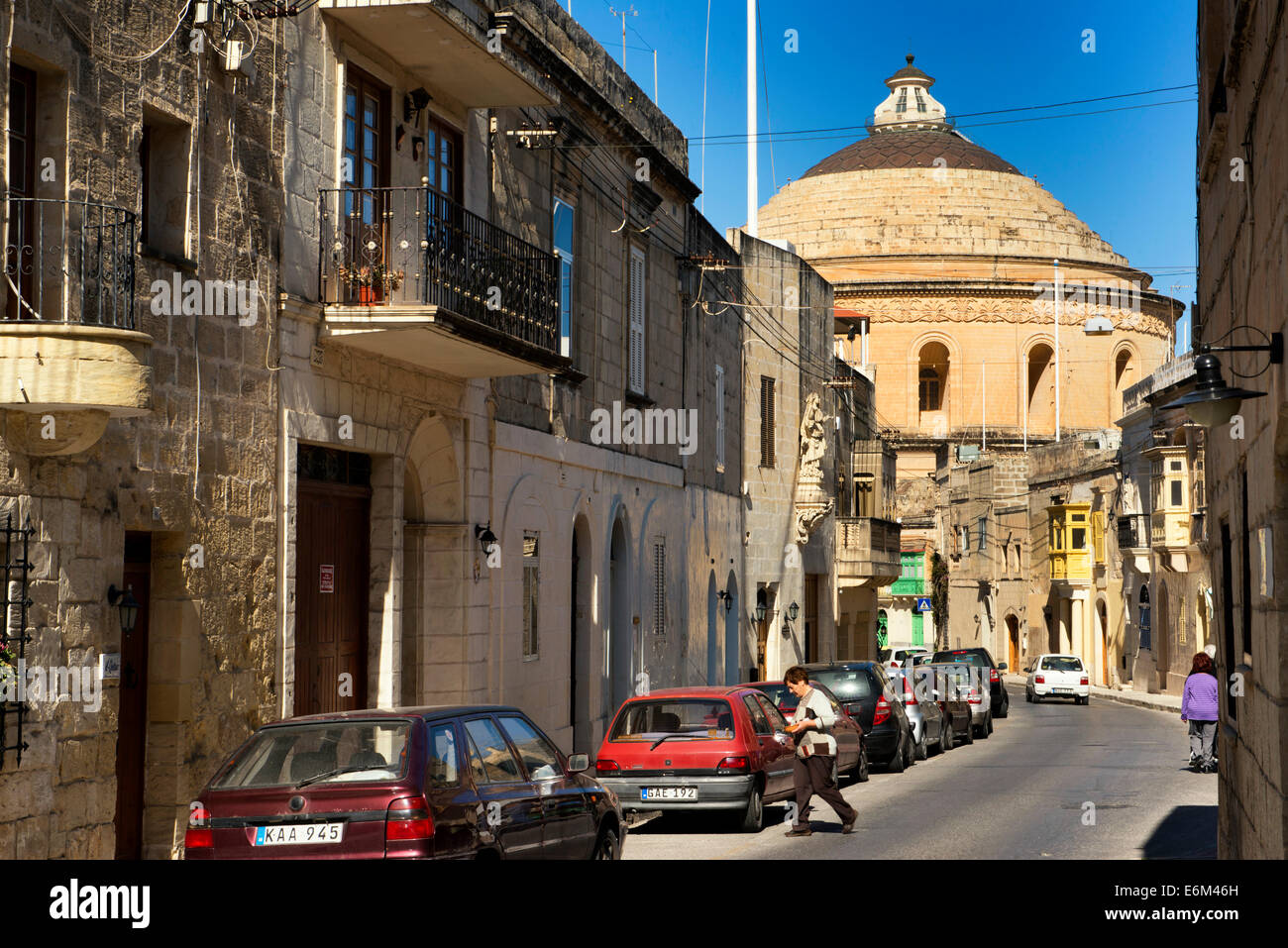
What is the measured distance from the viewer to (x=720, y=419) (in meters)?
30.4

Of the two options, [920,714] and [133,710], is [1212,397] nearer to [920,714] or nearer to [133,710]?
[133,710]

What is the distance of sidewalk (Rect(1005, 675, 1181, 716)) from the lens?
45844 mm

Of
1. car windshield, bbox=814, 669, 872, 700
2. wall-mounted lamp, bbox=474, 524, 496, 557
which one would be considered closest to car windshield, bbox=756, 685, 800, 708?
car windshield, bbox=814, 669, 872, 700

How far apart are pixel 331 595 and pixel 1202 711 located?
13072 millimetres

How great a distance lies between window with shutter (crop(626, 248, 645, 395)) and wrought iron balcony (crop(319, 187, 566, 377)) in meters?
7.19

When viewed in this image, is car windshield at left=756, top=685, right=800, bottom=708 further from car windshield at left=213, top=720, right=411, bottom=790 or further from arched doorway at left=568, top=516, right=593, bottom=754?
car windshield at left=213, top=720, right=411, bottom=790

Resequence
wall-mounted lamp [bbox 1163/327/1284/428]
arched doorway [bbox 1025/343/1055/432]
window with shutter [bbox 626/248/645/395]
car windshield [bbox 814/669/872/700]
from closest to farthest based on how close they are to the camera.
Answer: wall-mounted lamp [bbox 1163/327/1284/428], car windshield [bbox 814/669/872/700], window with shutter [bbox 626/248/645/395], arched doorway [bbox 1025/343/1055/432]

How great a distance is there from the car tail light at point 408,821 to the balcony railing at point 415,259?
683 centimetres

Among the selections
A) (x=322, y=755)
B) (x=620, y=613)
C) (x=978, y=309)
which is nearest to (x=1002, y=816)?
(x=620, y=613)

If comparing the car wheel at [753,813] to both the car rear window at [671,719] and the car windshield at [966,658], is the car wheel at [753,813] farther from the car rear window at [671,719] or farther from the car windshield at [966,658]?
the car windshield at [966,658]

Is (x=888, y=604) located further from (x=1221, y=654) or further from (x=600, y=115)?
(x=1221, y=654)

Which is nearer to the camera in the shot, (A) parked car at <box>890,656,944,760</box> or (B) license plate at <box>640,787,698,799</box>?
(B) license plate at <box>640,787,698,799</box>

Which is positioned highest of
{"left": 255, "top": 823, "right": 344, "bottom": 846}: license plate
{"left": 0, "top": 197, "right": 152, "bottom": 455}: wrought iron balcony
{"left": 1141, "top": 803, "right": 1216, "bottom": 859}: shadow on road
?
{"left": 0, "top": 197, "right": 152, "bottom": 455}: wrought iron balcony
